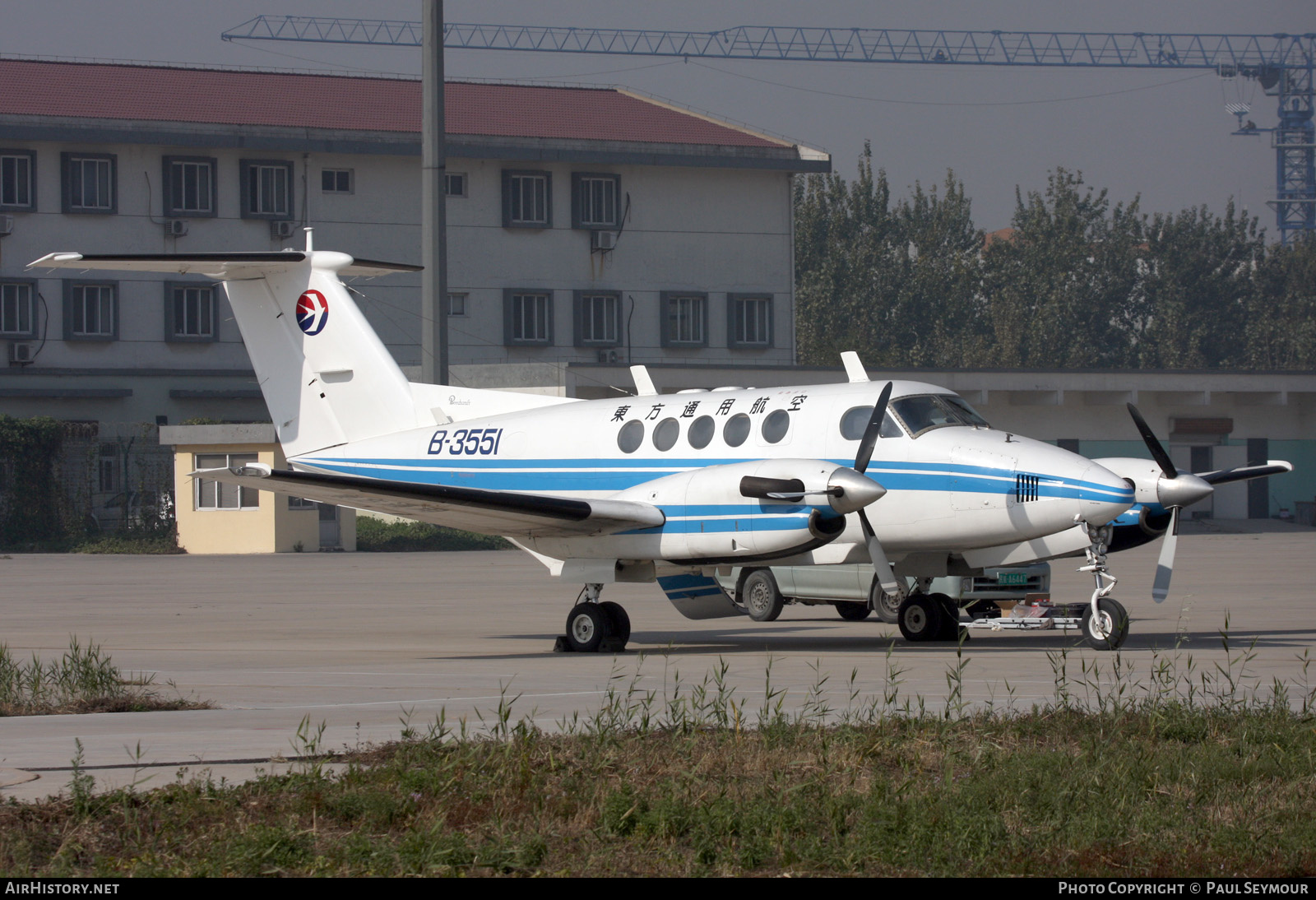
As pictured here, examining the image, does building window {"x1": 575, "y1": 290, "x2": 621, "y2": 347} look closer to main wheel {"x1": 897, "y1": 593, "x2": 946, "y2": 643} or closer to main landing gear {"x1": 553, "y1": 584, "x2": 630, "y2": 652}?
main wheel {"x1": 897, "y1": 593, "x2": 946, "y2": 643}

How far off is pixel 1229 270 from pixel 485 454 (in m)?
92.3

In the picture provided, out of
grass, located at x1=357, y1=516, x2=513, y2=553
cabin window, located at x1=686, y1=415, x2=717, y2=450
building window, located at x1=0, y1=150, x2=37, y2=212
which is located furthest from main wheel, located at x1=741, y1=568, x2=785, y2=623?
building window, located at x1=0, y1=150, x2=37, y2=212

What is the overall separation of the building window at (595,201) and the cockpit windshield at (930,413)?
43.0m

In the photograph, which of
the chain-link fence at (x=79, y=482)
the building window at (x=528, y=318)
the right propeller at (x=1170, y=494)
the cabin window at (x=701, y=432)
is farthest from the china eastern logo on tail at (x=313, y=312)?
the building window at (x=528, y=318)

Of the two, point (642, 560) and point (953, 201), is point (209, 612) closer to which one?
point (642, 560)

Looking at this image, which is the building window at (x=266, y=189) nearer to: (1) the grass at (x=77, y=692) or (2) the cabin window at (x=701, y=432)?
(2) the cabin window at (x=701, y=432)

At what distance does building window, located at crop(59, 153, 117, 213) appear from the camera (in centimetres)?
5334

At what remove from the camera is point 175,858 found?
21.2 feet

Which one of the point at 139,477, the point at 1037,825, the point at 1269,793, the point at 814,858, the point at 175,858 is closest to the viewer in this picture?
the point at 175,858

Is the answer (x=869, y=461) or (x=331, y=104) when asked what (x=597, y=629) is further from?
(x=331, y=104)

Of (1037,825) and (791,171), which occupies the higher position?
(791,171)

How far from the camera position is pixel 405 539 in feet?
149

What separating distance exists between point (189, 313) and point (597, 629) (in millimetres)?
41236

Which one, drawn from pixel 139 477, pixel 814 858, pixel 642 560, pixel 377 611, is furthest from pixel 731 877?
pixel 139 477
